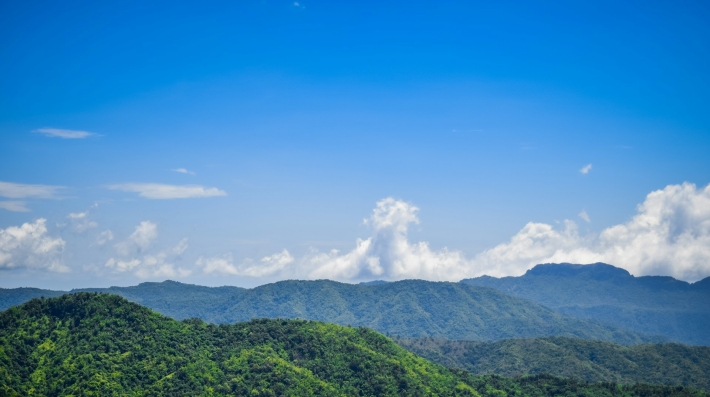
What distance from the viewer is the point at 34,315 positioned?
15012 centimetres

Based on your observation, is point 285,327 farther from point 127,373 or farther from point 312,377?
point 127,373

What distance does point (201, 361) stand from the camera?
151125 millimetres

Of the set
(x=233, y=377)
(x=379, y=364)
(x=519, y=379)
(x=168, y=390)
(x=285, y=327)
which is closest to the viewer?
(x=168, y=390)

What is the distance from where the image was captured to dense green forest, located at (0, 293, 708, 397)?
5285 inches

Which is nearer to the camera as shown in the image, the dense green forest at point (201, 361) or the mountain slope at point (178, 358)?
the mountain slope at point (178, 358)

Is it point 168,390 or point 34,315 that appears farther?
point 34,315

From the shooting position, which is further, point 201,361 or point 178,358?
point 201,361

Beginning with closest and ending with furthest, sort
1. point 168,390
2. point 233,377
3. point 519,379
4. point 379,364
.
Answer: point 168,390
point 233,377
point 379,364
point 519,379

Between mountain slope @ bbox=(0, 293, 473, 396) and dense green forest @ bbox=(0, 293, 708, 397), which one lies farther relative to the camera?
dense green forest @ bbox=(0, 293, 708, 397)

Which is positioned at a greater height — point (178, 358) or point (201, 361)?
point (178, 358)

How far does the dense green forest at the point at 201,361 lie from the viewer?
134 metres

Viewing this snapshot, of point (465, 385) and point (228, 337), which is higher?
point (228, 337)

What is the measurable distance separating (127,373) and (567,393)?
123 m

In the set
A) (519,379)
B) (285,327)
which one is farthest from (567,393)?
(285,327)
